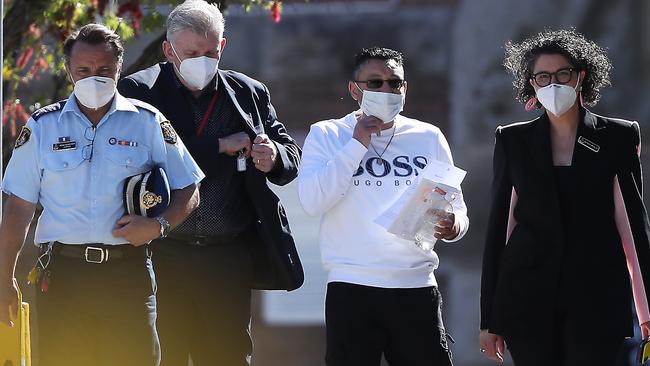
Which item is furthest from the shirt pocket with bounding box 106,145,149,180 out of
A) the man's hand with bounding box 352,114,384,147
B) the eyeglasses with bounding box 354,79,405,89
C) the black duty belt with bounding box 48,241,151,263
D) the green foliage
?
the green foliage

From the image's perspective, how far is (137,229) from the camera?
178 inches

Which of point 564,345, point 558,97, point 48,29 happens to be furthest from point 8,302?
point 48,29

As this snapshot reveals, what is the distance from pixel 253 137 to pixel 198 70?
36 centimetres


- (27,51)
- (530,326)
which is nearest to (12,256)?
(530,326)

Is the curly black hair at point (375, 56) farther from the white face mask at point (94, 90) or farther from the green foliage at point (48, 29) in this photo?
the green foliage at point (48, 29)

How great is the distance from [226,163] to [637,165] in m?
1.61

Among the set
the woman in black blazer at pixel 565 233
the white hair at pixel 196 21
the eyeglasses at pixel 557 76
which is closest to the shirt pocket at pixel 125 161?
the white hair at pixel 196 21

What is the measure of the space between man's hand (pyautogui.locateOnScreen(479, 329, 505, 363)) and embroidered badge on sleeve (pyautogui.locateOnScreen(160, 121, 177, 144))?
1.40 meters

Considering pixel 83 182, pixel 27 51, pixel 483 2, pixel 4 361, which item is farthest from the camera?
pixel 483 2

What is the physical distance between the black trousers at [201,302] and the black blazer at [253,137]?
0.11 meters

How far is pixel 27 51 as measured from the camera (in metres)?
7.48

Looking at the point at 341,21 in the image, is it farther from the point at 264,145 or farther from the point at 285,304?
the point at 264,145

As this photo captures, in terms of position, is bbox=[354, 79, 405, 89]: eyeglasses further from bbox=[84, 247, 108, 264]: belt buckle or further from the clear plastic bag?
bbox=[84, 247, 108, 264]: belt buckle

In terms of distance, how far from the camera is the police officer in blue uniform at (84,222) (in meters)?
4.53
